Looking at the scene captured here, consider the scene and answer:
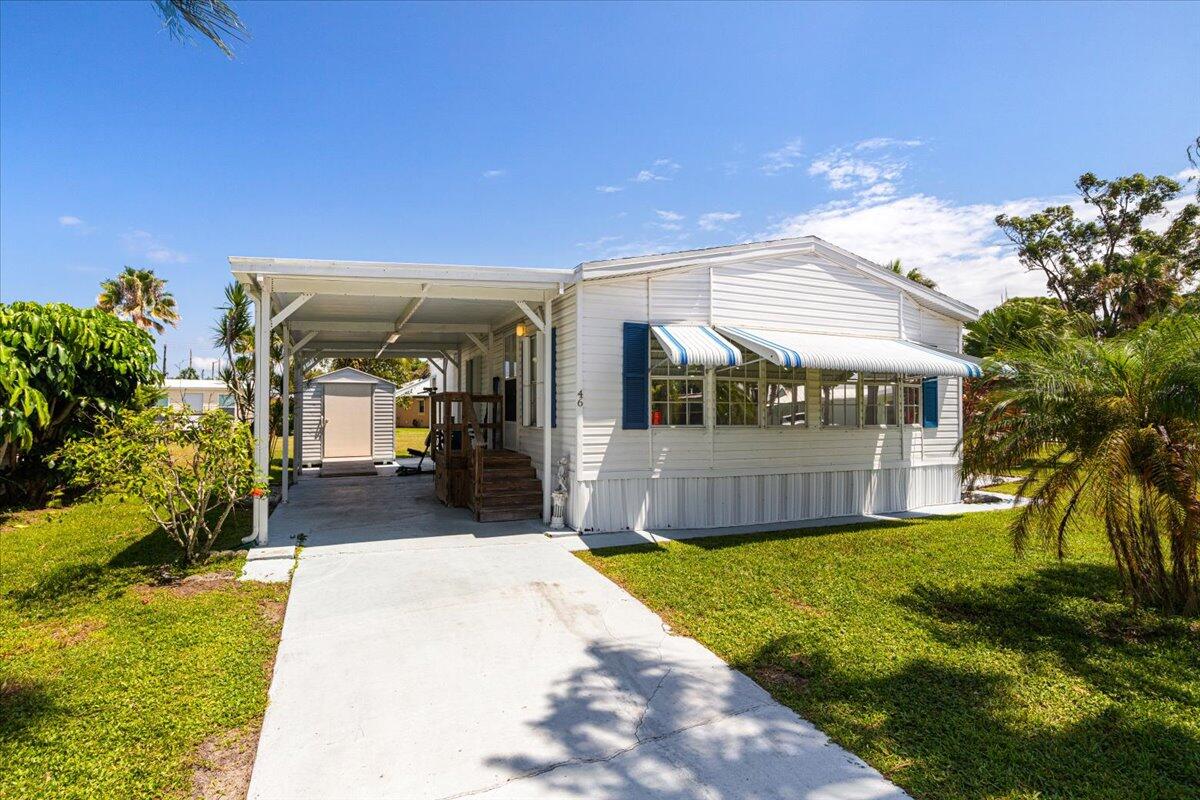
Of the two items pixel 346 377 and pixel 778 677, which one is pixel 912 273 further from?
pixel 778 677

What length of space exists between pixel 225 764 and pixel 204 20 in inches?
154

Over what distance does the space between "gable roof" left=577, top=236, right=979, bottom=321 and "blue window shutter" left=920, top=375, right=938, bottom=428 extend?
132 cm

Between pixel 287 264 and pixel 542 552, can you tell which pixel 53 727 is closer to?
pixel 542 552

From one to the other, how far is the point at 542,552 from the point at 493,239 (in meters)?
9.68

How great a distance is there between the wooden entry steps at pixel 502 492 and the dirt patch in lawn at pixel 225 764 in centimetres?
586

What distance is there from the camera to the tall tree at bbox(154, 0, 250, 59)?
10.7ft

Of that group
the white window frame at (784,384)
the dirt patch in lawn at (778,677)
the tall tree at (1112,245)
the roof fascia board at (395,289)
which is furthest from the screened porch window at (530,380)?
the tall tree at (1112,245)

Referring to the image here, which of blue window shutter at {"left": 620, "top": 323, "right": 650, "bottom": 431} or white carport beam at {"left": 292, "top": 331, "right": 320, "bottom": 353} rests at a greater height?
white carport beam at {"left": 292, "top": 331, "right": 320, "bottom": 353}

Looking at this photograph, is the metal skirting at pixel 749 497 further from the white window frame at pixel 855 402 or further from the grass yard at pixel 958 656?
the grass yard at pixel 958 656

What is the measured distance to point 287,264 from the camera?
7.36 meters

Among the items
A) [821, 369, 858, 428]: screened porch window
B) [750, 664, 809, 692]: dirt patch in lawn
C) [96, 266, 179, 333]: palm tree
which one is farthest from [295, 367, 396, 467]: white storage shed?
[96, 266, 179, 333]: palm tree

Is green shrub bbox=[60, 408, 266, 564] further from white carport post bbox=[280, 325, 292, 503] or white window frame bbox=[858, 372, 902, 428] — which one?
white window frame bbox=[858, 372, 902, 428]

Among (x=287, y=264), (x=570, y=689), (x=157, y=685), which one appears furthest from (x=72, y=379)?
(x=570, y=689)

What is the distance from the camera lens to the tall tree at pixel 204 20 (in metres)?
3.26
